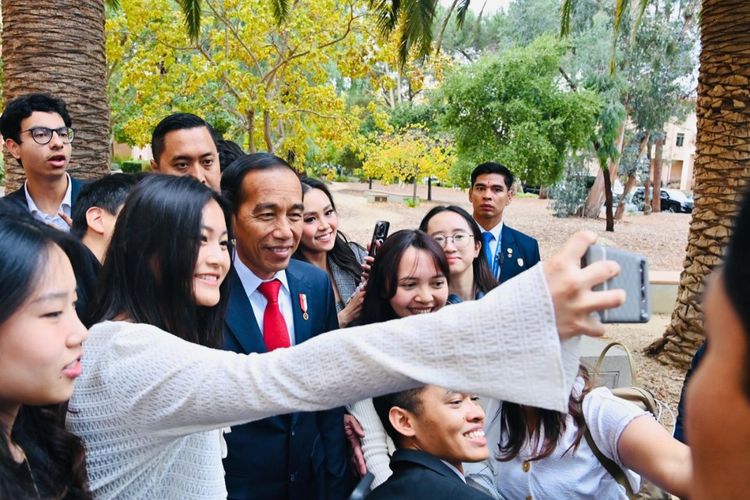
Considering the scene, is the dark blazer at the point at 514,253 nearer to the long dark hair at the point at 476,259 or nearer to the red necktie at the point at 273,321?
the long dark hair at the point at 476,259

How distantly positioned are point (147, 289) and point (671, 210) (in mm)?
34007

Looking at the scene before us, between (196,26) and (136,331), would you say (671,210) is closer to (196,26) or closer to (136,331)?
(196,26)

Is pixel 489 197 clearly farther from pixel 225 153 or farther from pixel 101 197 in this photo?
pixel 101 197

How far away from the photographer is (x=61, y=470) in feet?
4.48

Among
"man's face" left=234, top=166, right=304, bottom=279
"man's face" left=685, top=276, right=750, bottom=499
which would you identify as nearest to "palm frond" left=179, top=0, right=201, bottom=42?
"man's face" left=234, top=166, right=304, bottom=279

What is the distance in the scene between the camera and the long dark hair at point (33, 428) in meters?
1.22

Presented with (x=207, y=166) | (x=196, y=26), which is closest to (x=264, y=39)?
(x=196, y=26)

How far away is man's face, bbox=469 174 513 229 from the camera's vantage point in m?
4.72

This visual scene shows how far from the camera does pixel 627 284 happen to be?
3.35ft

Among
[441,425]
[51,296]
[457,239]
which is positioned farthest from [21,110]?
[441,425]

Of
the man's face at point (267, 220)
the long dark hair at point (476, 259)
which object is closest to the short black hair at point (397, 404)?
the man's face at point (267, 220)

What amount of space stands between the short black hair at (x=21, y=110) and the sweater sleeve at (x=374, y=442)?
2.61 meters

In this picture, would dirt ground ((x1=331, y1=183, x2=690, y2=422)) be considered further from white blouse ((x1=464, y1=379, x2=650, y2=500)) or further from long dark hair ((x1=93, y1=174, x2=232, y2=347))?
long dark hair ((x1=93, y1=174, x2=232, y2=347))

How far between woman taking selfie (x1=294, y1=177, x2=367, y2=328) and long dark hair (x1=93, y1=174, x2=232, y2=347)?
1668 millimetres
